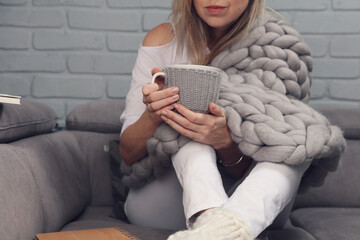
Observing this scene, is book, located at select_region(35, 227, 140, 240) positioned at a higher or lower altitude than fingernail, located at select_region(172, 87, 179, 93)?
lower

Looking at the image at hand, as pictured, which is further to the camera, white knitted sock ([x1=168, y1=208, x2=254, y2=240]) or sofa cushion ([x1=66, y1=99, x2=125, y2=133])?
sofa cushion ([x1=66, y1=99, x2=125, y2=133])

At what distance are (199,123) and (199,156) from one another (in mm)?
67

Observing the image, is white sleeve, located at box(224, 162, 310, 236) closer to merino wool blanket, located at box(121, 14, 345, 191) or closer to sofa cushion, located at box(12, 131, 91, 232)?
merino wool blanket, located at box(121, 14, 345, 191)

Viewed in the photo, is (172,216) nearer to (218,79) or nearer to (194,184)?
(194,184)

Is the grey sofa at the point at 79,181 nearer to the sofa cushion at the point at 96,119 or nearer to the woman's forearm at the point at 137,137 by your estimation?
the sofa cushion at the point at 96,119

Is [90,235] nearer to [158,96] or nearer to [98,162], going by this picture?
[158,96]

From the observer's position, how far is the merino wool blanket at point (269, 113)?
2.88 ft

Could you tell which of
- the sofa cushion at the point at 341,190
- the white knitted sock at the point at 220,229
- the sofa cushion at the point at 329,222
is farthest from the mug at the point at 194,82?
the sofa cushion at the point at 341,190

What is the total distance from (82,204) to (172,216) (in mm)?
339

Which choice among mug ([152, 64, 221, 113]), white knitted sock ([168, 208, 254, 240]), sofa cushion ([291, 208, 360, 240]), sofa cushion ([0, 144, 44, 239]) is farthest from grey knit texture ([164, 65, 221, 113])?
sofa cushion ([291, 208, 360, 240])

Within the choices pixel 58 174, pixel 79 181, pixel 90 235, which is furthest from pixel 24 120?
pixel 90 235

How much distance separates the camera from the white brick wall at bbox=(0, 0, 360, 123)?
1637 mm

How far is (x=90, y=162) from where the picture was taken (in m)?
1.45

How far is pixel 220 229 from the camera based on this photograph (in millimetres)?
703
